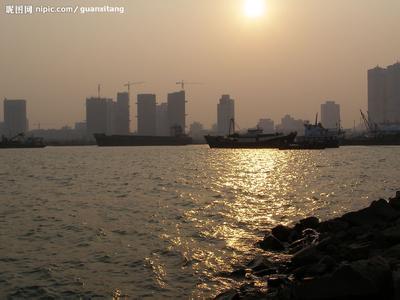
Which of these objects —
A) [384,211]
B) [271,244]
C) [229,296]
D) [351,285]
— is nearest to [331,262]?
[351,285]

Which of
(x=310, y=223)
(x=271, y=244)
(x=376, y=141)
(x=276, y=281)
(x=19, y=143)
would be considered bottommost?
(x=271, y=244)

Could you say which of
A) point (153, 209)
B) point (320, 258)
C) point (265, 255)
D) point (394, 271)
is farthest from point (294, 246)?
point (153, 209)

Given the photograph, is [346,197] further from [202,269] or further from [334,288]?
[334,288]

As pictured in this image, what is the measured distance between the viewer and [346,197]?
26156 millimetres

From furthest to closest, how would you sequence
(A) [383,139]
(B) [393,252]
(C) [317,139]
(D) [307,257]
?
(A) [383,139], (C) [317,139], (D) [307,257], (B) [393,252]

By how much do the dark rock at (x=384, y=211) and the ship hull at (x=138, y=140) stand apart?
512 feet

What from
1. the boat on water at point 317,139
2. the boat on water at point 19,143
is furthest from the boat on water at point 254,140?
the boat on water at point 19,143

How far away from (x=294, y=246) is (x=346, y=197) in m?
13.8

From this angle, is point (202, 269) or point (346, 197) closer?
point (202, 269)

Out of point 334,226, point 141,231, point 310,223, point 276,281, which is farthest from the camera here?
point 141,231

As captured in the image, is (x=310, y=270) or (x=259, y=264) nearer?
(x=310, y=270)

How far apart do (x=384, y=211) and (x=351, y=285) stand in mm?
8070

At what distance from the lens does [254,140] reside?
429 ft

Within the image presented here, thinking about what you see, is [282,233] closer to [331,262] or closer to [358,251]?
[358,251]
